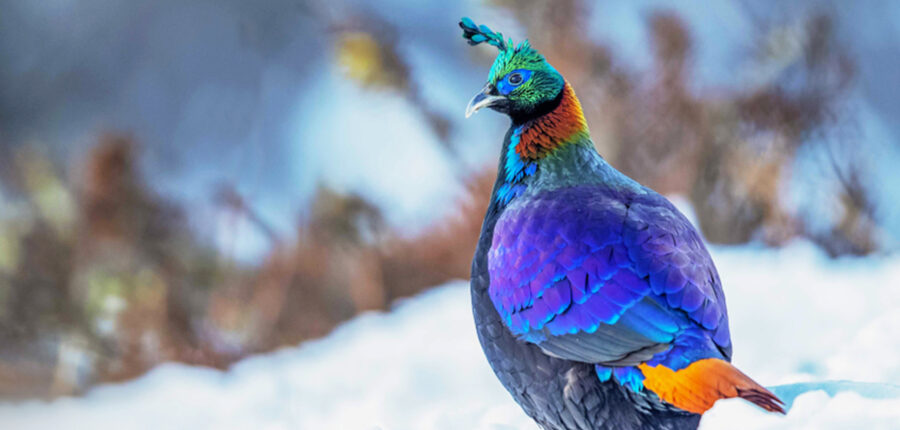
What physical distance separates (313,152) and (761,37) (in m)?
1.71

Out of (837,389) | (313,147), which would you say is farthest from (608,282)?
(313,147)

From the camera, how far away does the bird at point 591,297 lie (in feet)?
2.42

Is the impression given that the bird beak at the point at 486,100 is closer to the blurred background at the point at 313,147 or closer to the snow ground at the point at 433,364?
the snow ground at the point at 433,364

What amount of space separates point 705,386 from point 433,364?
1.31m

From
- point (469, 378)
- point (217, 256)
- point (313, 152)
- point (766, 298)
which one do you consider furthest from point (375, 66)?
point (766, 298)

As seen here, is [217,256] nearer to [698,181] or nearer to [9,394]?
[9,394]

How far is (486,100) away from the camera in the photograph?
993 millimetres

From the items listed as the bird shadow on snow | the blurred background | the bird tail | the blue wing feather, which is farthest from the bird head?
the blurred background

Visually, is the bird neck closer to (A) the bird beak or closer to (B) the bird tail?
(A) the bird beak

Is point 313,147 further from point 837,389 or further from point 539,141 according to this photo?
point 837,389

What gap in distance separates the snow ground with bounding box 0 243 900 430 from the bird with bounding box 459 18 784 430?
0.47 m

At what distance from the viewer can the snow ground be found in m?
1.50

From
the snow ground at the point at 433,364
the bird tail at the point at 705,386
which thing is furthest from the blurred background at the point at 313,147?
the bird tail at the point at 705,386

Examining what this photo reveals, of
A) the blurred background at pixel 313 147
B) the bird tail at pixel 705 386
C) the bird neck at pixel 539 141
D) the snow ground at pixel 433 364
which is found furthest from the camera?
the blurred background at pixel 313 147
